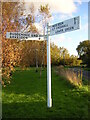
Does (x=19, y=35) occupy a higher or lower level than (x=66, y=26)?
lower

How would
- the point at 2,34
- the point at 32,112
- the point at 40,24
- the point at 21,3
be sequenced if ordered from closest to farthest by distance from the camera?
the point at 32,112
the point at 2,34
the point at 21,3
the point at 40,24

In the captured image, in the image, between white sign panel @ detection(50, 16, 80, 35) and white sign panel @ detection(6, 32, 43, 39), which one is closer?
white sign panel @ detection(50, 16, 80, 35)

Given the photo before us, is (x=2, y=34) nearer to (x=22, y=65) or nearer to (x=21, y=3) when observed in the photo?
(x=21, y=3)

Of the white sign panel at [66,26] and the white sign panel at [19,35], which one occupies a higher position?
the white sign panel at [66,26]

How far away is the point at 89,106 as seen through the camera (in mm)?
5652

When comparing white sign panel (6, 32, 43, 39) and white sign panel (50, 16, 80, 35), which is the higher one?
white sign panel (50, 16, 80, 35)

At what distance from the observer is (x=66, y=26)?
504cm

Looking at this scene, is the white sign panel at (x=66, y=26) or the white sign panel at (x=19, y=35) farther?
the white sign panel at (x=19, y=35)

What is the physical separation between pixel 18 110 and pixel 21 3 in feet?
33.6

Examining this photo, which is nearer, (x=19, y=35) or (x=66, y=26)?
(x=66, y=26)

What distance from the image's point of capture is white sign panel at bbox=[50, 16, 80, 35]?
479 cm

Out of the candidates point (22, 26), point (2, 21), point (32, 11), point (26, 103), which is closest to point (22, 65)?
point (22, 26)

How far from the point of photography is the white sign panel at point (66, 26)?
4785 millimetres

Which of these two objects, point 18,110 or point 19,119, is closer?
point 19,119
